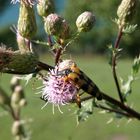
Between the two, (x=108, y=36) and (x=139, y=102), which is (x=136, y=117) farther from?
(x=108, y=36)

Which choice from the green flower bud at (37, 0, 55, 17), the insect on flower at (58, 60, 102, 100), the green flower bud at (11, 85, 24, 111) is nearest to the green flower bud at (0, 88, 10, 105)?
the green flower bud at (11, 85, 24, 111)

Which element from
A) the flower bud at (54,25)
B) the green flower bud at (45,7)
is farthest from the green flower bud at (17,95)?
the flower bud at (54,25)

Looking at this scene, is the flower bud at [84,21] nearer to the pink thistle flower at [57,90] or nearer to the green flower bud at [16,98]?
the pink thistle flower at [57,90]

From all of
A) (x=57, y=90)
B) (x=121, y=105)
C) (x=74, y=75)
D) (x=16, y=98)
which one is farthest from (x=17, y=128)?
(x=74, y=75)

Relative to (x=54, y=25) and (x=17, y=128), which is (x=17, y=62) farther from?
(x=17, y=128)

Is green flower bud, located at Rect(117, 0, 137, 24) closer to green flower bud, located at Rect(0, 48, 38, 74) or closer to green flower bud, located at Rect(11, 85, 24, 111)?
green flower bud, located at Rect(0, 48, 38, 74)
